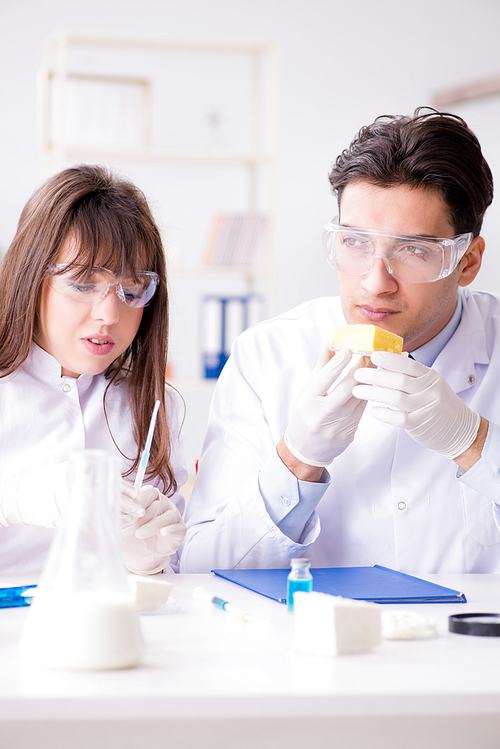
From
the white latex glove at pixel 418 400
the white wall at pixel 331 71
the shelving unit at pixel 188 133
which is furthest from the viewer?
the white wall at pixel 331 71

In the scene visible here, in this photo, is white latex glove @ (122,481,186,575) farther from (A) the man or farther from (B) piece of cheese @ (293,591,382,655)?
(B) piece of cheese @ (293,591,382,655)

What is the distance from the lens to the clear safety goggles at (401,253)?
1655 mm

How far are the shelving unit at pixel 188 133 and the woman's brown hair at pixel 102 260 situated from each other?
6.57 feet

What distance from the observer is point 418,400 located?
1.51 m

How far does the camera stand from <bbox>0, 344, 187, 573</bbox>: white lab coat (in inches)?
66.2

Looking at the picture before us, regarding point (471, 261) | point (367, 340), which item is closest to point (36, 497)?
point (367, 340)

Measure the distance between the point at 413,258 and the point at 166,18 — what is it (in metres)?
3.24

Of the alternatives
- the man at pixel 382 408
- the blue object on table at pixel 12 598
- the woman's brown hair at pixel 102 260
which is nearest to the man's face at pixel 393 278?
the man at pixel 382 408

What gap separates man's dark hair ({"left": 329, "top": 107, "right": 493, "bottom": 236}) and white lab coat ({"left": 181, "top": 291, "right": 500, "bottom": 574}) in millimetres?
294

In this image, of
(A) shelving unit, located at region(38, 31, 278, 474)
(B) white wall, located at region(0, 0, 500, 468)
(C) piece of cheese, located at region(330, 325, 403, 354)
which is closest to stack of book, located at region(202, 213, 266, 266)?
(A) shelving unit, located at region(38, 31, 278, 474)

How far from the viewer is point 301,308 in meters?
2.09

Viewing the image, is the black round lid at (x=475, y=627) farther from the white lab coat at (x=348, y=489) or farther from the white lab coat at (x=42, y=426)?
the white lab coat at (x=42, y=426)

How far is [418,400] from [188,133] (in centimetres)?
326

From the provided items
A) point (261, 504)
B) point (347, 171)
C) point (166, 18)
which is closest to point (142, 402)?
point (261, 504)
